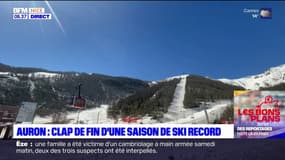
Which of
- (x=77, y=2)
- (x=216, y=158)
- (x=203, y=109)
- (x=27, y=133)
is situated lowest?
(x=216, y=158)

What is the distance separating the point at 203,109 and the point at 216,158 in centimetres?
62

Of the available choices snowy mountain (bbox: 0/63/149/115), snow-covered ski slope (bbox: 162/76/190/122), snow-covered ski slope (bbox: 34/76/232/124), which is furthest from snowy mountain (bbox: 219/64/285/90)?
snowy mountain (bbox: 0/63/149/115)

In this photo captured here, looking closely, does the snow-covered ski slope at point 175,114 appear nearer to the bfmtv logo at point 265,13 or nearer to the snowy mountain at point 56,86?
the snowy mountain at point 56,86

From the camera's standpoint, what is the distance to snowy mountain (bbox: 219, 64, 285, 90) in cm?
438

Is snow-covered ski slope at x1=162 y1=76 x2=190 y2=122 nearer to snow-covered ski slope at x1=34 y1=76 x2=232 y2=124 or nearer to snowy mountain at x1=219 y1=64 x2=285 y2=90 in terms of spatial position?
snow-covered ski slope at x1=34 y1=76 x2=232 y2=124

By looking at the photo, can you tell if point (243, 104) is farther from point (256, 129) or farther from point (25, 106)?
point (25, 106)

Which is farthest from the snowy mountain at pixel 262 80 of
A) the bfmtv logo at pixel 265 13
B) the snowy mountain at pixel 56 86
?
the snowy mountain at pixel 56 86

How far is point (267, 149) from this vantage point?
175 inches

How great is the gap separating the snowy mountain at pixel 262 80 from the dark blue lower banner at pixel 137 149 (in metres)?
0.68

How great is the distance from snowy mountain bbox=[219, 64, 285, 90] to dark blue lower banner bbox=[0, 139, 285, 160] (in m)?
0.68

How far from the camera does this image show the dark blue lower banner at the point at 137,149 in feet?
14.2

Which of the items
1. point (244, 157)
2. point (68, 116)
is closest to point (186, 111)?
point (244, 157)

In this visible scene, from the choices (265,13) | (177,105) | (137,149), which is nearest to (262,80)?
(265,13)

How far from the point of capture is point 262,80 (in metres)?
4.43
